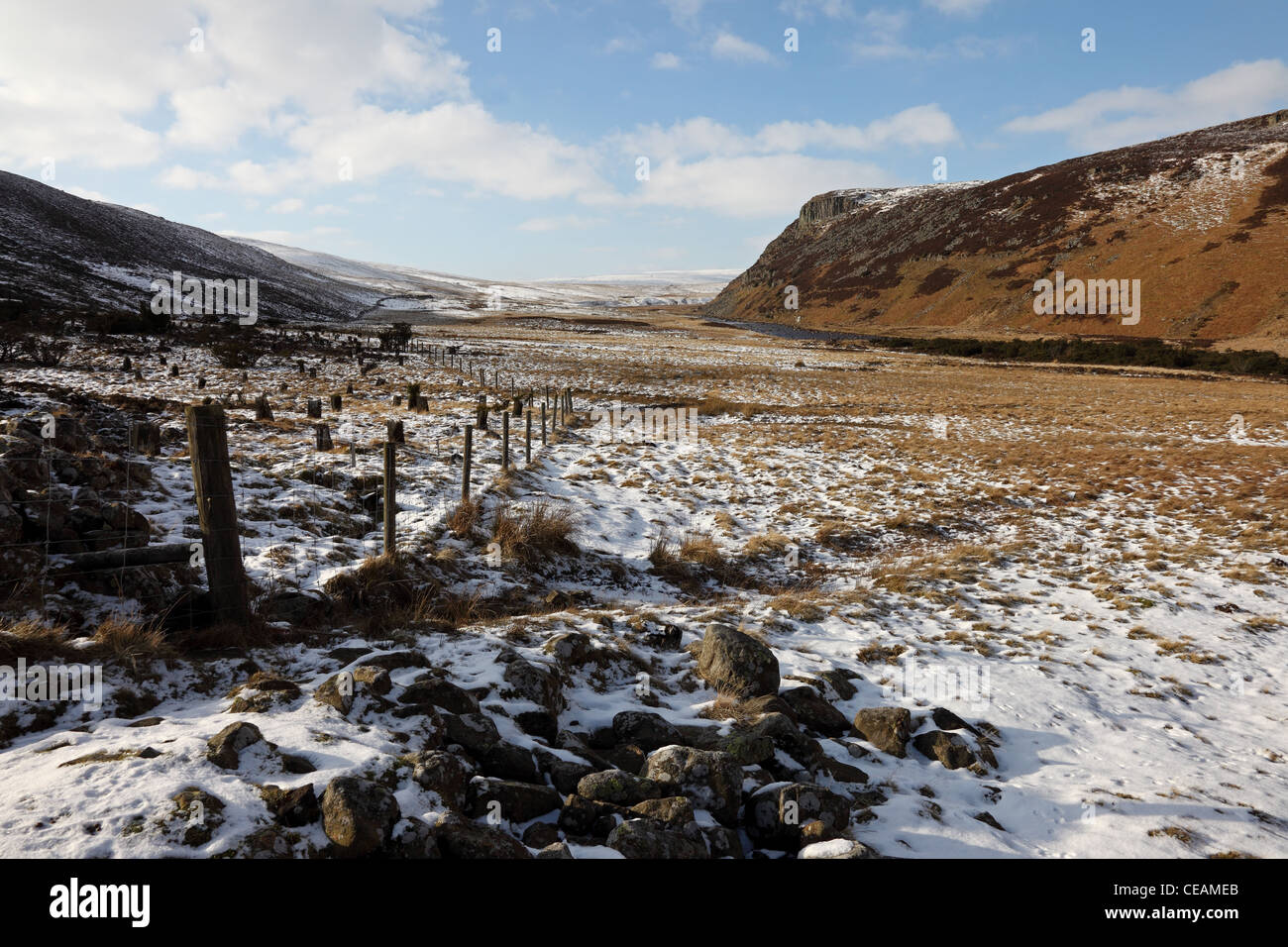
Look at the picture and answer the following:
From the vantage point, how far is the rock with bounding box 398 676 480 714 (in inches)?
192

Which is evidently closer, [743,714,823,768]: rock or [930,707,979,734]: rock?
→ [743,714,823,768]: rock

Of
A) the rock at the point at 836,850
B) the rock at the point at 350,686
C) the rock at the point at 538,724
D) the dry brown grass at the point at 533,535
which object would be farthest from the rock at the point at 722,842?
the dry brown grass at the point at 533,535

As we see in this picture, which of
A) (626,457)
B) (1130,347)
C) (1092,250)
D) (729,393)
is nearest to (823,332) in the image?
(1092,250)

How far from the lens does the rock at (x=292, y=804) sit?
3.44 m

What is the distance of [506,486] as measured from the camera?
1238 cm

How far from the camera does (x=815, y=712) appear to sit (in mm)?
5980

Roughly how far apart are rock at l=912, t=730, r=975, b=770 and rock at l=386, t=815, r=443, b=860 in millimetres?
4264

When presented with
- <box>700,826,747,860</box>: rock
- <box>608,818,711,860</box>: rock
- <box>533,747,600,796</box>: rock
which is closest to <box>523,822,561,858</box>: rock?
<box>608,818,711,860</box>: rock

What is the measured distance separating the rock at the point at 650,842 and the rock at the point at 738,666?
89.0 inches

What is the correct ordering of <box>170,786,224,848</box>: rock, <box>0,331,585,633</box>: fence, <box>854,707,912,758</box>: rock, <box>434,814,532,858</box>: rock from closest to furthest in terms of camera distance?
<box>170,786,224,848</box>: rock → <box>434,814,532,858</box>: rock → <box>854,707,912,758</box>: rock → <box>0,331,585,633</box>: fence

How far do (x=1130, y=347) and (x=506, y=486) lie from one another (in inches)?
2062

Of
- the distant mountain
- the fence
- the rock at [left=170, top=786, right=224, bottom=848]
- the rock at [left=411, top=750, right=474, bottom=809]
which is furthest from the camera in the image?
the distant mountain

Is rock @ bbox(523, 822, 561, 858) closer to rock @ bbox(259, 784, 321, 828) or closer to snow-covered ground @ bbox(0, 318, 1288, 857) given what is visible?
snow-covered ground @ bbox(0, 318, 1288, 857)
